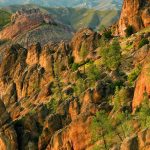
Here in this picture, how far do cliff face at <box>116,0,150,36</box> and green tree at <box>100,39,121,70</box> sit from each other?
2630 centimetres

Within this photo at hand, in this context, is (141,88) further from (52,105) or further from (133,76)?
(52,105)

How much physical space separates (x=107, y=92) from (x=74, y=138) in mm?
18705

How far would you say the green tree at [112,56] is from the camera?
490 feet

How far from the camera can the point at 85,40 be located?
18275cm

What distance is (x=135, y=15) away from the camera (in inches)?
7067

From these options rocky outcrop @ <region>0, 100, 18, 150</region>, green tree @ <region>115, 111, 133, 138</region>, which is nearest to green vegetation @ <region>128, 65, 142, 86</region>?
green tree @ <region>115, 111, 133, 138</region>

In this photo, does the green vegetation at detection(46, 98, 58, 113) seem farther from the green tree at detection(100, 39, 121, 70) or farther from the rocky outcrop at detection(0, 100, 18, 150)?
the green tree at detection(100, 39, 121, 70)

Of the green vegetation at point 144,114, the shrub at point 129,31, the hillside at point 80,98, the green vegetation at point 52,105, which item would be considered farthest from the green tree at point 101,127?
the shrub at point 129,31

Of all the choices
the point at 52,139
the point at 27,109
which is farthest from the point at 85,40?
the point at 52,139

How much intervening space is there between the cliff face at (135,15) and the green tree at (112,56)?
1036 inches

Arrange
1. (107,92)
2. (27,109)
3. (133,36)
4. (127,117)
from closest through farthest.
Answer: (127,117) → (107,92) → (27,109) → (133,36)

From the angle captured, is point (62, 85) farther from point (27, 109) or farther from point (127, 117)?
point (127, 117)

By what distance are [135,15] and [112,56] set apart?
3492 centimetres

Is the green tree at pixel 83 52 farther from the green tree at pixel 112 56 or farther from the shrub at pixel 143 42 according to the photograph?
the shrub at pixel 143 42
